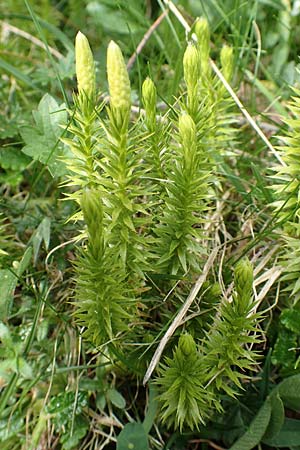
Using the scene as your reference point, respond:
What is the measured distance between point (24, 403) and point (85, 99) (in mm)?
761

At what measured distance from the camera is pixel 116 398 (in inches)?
51.9

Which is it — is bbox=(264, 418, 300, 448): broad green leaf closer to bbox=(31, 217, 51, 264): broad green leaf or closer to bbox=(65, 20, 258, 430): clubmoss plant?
bbox=(65, 20, 258, 430): clubmoss plant

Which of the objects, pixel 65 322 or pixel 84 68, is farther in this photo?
pixel 65 322

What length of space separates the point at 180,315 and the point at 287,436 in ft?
1.22

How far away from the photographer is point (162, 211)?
1219 millimetres

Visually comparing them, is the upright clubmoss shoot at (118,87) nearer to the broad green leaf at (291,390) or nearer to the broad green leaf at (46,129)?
the broad green leaf at (46,129)

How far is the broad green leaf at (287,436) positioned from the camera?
126 centimetres

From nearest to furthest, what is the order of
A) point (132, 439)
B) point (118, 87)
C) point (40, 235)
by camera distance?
1. point (118, 87)
2. point (132, 439)
3. point (40, 235)

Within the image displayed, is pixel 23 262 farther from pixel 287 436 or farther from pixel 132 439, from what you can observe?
pixel 287 436

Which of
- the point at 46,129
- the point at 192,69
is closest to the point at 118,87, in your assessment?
the point at 192,69

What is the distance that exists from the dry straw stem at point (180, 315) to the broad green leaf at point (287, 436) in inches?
13.3

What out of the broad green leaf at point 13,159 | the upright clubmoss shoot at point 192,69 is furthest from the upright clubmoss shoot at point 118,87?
the broad green leaf at point 13,159

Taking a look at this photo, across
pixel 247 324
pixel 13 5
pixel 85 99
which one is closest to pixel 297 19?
pixel 13 5

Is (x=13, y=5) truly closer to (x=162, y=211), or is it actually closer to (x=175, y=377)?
(x=162, y=211)
